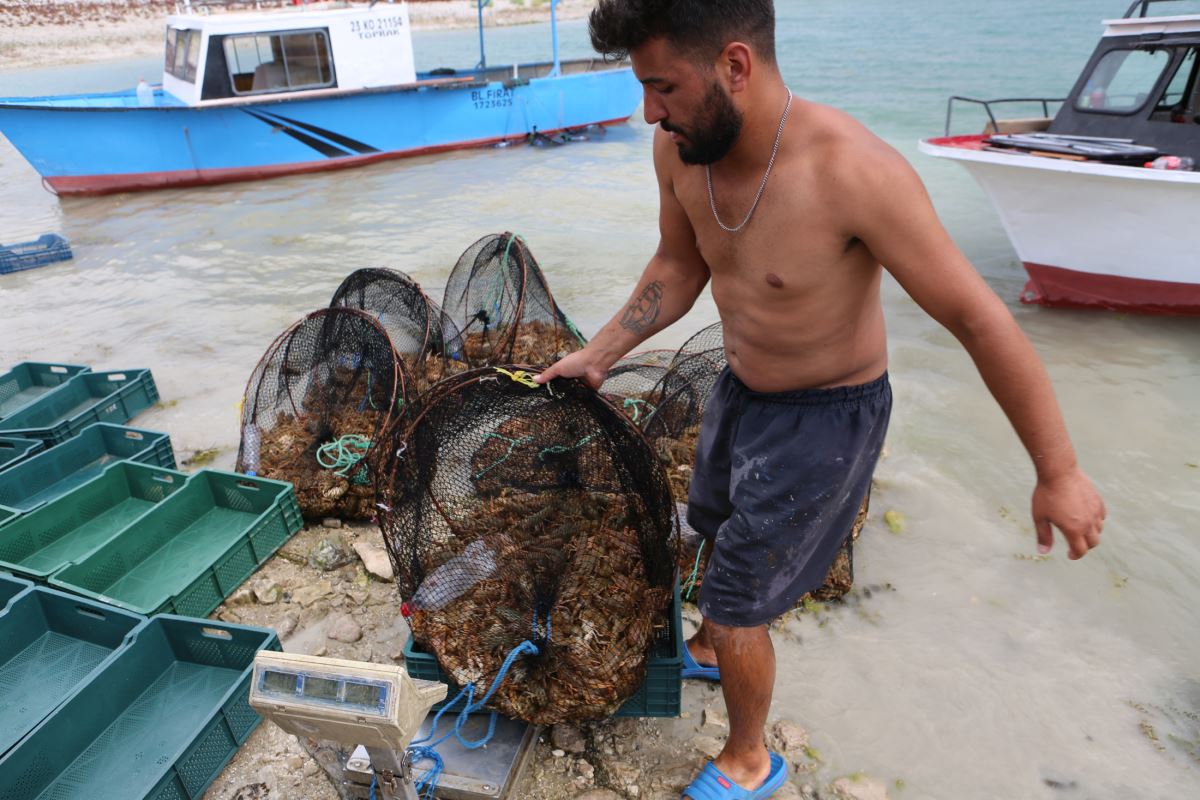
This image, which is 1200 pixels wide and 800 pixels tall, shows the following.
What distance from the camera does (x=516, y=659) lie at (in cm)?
233

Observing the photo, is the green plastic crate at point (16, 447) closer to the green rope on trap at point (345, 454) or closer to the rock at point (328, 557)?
the green rope on trap at point (345, 454)

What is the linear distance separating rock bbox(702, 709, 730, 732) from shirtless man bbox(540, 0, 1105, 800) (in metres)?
0.20

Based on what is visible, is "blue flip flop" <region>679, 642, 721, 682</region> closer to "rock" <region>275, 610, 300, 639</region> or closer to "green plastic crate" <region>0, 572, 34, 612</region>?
"rock" <region>275, 610, 300, 639</region>

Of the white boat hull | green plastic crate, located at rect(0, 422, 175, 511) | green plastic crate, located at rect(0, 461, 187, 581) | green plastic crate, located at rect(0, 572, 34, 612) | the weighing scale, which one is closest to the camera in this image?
the weighing scale

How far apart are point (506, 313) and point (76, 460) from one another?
2576mm

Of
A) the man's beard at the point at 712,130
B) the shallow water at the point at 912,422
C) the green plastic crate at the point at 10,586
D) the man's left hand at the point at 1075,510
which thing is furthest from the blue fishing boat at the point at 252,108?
the man's left hand at the point at 1075,510

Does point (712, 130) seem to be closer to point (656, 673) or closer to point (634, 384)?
point (656, 673)

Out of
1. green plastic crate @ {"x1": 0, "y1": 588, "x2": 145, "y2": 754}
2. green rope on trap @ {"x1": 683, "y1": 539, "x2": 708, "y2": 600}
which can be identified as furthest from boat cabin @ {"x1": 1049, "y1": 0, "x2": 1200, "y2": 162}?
green plastic crate @ {"x1": 0, "y1": 588, "x2": 145, "y2": 754}

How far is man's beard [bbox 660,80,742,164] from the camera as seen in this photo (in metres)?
1.74

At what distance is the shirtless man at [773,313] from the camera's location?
167 cm

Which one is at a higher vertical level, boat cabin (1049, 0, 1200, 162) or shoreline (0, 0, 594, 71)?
shoreline (0, 0, 594, 71)

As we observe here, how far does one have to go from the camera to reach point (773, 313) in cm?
194

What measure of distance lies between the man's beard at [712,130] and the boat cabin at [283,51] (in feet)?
37.6

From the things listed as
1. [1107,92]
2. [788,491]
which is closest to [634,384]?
[788,491]
